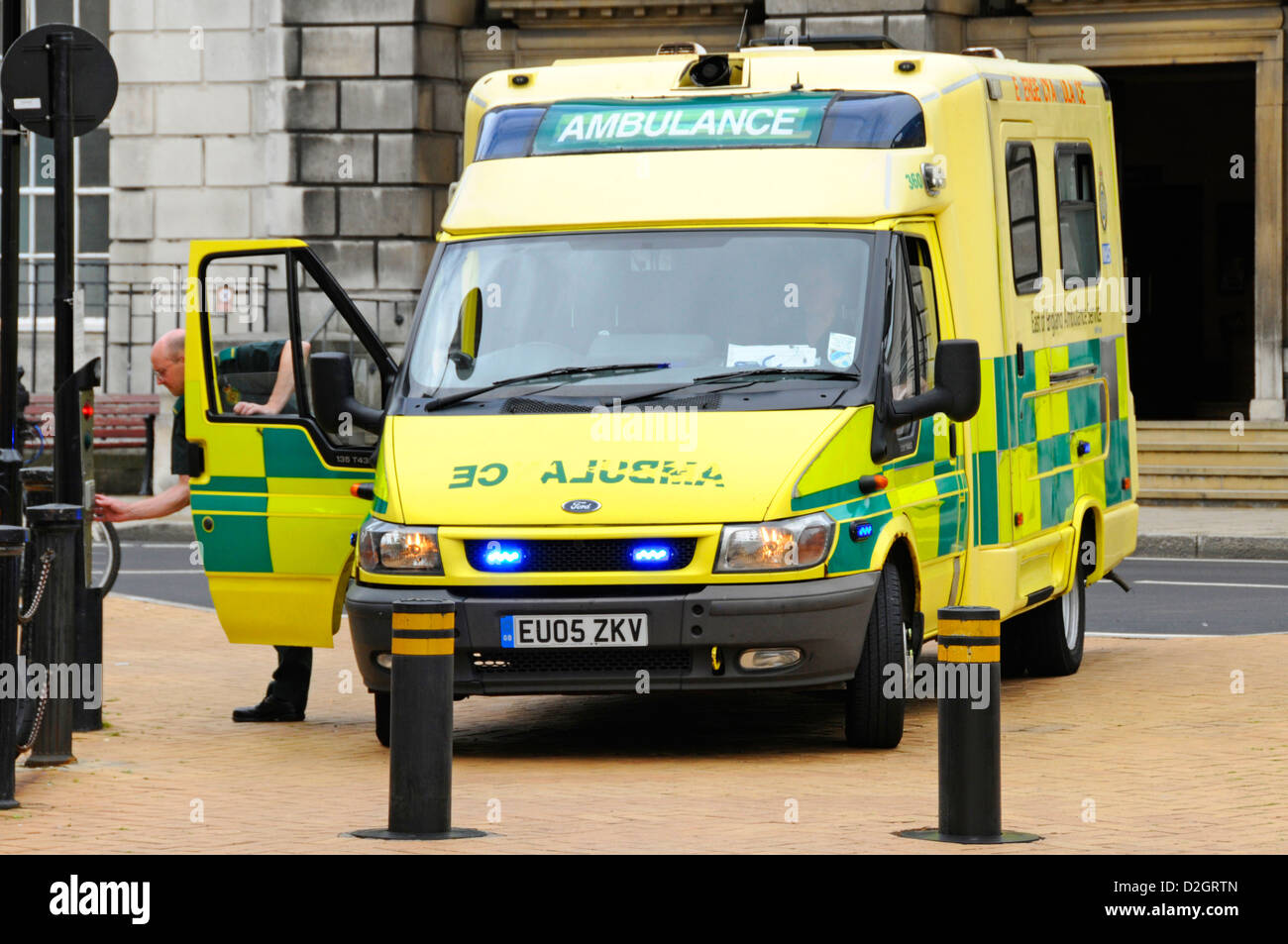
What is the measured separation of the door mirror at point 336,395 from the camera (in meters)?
9.62

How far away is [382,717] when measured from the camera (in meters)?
9.80

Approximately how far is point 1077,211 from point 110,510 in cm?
478

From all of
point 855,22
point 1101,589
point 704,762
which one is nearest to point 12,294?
point 704,762

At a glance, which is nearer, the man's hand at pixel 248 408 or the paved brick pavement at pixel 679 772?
the paved brick pavement at pixel 679 772

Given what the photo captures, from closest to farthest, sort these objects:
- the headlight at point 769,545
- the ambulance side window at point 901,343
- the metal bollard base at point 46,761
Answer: the headlight at point 769,545, the metal bollard base at point 46,761, the ambulance side window at point 901,343

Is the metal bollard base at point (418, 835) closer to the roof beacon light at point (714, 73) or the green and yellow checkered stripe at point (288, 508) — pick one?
the green and yellow checkered stripe at point (288, 508)

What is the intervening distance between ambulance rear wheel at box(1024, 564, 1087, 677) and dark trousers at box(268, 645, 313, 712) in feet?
11.5

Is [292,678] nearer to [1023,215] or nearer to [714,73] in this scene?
[714,73]

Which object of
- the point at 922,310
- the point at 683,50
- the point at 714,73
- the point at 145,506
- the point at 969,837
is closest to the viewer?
the point at 969,837

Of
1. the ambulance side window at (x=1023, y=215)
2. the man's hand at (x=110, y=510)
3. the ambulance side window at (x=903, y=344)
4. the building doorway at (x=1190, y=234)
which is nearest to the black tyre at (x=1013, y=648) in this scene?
the ambulance side window at (x=1023, y=215)

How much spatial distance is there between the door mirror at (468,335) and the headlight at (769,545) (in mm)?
1413

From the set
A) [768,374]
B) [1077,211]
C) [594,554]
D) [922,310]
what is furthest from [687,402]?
[1077,211]

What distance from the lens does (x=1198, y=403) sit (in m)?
29.6

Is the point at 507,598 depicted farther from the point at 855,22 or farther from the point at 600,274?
the point at 855,22
